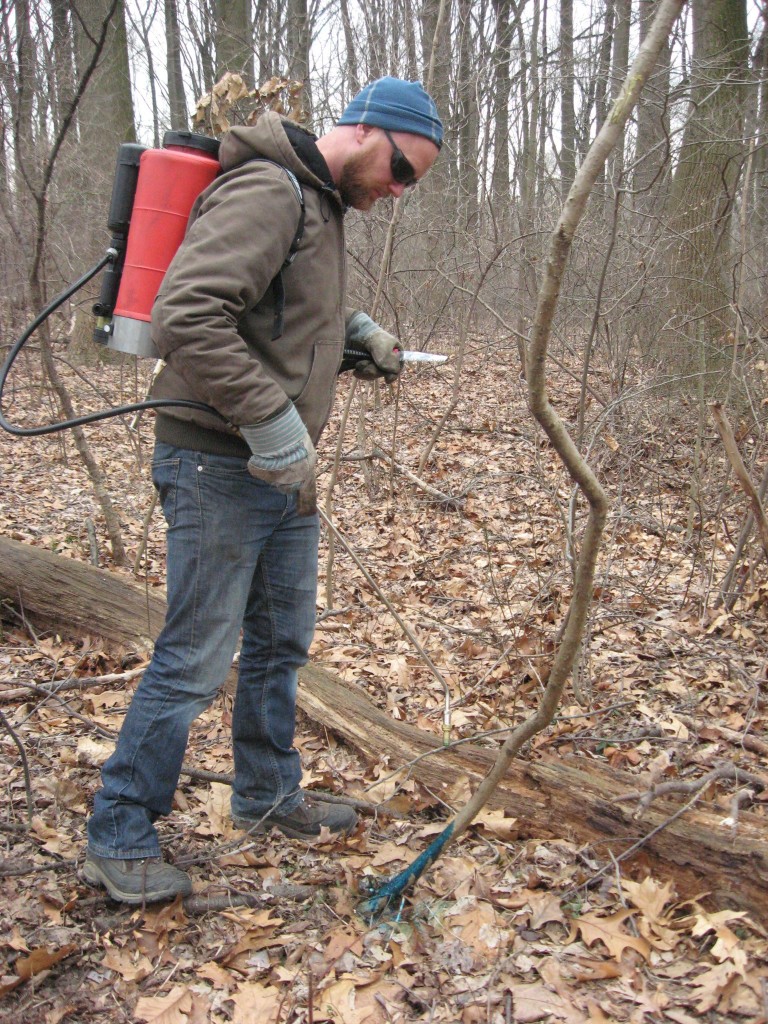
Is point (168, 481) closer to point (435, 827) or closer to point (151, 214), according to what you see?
point (151, 214)

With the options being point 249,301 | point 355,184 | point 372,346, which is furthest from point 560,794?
point 355,184

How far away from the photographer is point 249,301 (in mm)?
2029

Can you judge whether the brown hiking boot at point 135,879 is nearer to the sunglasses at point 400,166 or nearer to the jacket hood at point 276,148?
the jacket hood at point 276,148

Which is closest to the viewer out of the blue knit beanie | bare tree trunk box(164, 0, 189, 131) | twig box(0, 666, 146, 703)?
the blue knit beanie

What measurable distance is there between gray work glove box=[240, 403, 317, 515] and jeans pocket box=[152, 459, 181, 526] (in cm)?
27

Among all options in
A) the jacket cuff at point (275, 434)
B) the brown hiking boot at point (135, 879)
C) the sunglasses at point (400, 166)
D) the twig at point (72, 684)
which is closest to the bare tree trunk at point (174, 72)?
the twig at point (72, 684)

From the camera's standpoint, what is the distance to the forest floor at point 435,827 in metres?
2.03

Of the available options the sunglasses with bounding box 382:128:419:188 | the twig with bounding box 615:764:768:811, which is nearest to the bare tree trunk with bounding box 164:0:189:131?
the sunglasses with bounding box 382:128:419:188

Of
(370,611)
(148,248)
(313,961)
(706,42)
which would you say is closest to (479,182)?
(706,42)

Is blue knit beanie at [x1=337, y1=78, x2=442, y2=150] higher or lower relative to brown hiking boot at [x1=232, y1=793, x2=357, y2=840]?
higher

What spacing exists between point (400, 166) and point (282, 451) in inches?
34.5

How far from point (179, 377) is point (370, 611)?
2.81 metres

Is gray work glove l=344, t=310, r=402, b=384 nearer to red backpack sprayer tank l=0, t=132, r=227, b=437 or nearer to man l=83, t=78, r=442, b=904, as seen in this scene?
man l=83, t=78, r=442, b=904

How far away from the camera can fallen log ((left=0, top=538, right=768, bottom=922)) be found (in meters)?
2.25
